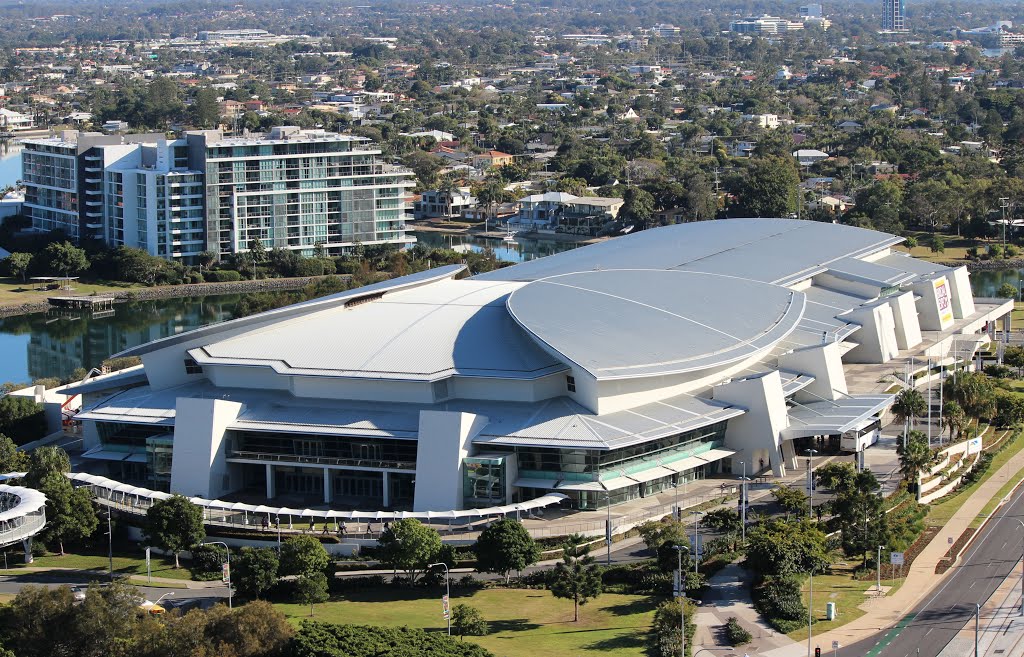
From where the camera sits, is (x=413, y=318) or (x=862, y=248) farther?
(x=862, y=248)

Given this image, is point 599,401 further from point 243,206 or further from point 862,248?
point 243,206

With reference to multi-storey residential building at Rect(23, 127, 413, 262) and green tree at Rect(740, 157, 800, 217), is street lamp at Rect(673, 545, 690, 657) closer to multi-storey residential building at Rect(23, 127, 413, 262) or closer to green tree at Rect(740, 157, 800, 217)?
multi-storey residential building at Rect(23, 127, 413, 262)

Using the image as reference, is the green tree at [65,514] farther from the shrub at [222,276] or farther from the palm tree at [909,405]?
the shrub at [222,276]

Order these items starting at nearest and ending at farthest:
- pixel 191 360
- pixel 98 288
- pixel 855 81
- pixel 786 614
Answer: pixel 786 614 → pixel 191 360 → pixel 98 288 → pixel 855 81

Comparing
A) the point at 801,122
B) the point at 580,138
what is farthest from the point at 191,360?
the point at 801,122

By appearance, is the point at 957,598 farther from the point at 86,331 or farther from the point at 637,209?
the point at 637,209

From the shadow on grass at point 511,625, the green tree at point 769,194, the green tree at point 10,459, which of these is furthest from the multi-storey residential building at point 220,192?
the shadow on grass at point 511,625
